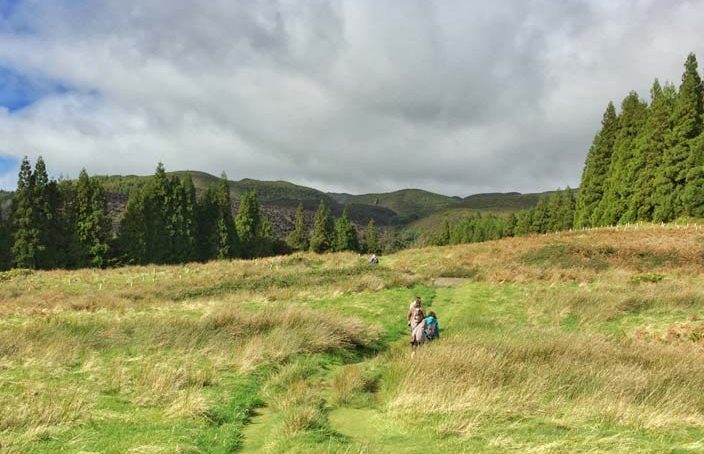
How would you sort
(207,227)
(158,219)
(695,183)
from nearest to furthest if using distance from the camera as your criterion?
(695,183) < (158,219) < (207,227)

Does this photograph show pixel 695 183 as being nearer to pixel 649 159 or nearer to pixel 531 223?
pixel 649 159

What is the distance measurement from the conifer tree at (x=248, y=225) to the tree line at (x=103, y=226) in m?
4.72

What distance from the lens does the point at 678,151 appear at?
145ft

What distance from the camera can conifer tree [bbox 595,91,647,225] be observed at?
167 ft

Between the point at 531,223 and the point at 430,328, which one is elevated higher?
the point at 531,223

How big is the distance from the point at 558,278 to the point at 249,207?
2234 inches

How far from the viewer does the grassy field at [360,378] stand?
7160 millimetres

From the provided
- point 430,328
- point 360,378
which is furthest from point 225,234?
point 360,378

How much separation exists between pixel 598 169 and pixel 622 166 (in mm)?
7089

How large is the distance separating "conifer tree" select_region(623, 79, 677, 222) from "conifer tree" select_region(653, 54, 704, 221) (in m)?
0.81

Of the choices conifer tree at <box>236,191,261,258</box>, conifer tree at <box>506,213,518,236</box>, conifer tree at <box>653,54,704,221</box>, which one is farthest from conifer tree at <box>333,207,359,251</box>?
conifer tree at <box>653,54,704,221</box>

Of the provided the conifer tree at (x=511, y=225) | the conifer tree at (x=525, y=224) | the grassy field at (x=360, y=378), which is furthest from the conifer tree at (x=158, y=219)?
the conifer tree at (x=511, y=225)

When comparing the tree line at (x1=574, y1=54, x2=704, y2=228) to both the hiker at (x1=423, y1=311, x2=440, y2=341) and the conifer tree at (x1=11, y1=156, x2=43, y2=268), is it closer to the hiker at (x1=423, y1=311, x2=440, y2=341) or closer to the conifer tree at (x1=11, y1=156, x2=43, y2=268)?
the hiker at (x1=423, y1=311, x2=440, y2=341)

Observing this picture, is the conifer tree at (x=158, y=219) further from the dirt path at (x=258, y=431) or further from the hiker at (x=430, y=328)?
the dirt path at (x=258, y=431)
